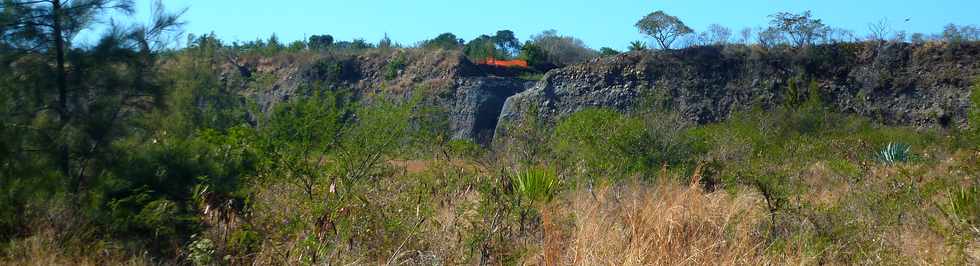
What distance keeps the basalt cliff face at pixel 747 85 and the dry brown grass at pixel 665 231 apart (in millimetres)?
25484

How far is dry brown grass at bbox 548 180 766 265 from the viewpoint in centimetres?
620

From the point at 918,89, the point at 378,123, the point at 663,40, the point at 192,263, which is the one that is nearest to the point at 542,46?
the point at 663,40

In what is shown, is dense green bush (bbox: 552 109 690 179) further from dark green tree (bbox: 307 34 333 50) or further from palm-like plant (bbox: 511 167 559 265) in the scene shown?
dark green tree (bbox: 307 34 333 50)

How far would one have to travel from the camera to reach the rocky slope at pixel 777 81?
3550 cm

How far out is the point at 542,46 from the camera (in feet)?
177

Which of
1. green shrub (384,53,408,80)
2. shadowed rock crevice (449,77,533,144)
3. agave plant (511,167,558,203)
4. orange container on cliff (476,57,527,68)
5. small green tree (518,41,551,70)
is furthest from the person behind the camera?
small green tree (518,41,551,70)

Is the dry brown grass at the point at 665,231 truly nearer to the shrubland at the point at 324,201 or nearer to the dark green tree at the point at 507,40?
the shrubland at the point at 324,201

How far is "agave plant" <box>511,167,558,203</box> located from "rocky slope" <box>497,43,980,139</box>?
26286 mm

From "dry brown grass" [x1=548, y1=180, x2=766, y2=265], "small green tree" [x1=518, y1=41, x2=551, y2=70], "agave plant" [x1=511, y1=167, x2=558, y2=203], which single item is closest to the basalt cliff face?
"small green tree" [x1=518, y1=41, x2=551, y2=70]

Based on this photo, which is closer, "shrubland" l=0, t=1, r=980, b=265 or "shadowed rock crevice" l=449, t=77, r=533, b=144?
"shrubland" l=0, t=1, r=980, b=265

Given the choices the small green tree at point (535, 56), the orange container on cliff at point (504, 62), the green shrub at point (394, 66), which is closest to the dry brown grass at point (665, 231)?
the green shrub at point (394, 66)

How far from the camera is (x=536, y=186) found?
7.79m

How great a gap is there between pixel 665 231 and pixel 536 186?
1.45m

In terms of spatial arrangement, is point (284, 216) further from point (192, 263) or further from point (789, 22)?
point (789, 22)
